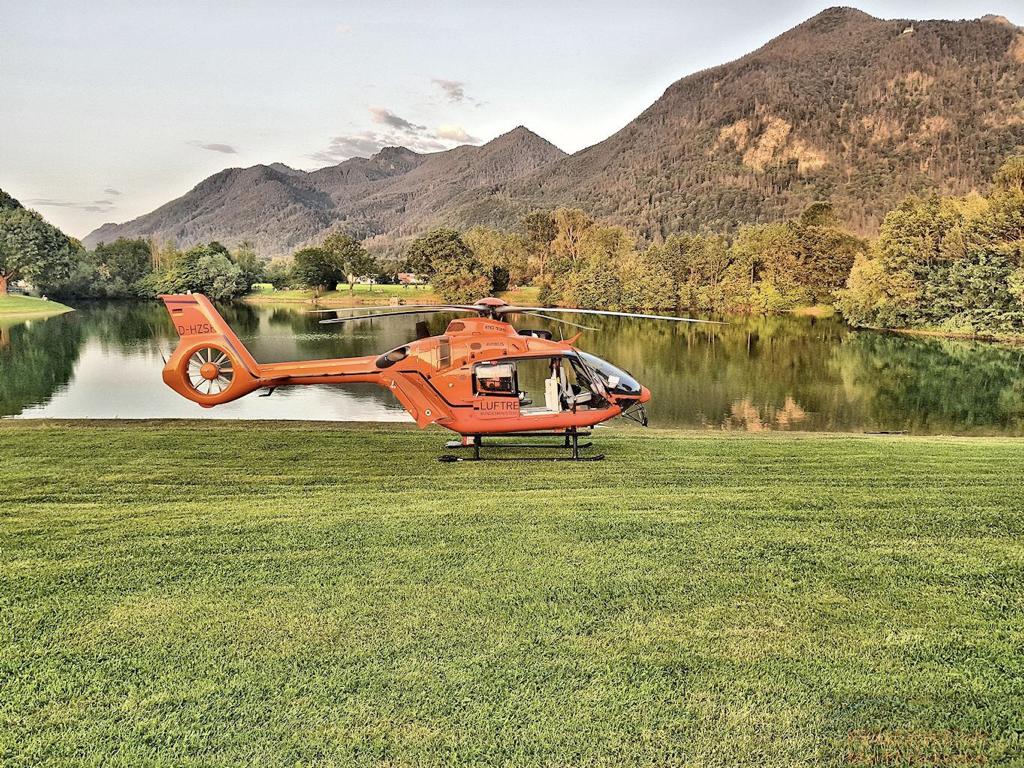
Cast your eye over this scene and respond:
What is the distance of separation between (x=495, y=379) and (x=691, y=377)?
51.5ft

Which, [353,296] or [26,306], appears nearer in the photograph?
[26,306]

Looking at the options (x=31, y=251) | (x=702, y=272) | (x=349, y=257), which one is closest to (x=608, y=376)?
(x=702, y=272)

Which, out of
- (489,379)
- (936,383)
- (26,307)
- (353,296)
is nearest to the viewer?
(489,379)

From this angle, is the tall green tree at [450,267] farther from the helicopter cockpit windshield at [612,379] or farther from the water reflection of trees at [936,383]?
the helicopter cockpit windshield at [612,379]

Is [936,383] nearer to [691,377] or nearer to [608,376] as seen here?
[691,377]

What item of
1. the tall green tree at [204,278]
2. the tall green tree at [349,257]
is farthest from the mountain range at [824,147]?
the tall green tree at [204,278]

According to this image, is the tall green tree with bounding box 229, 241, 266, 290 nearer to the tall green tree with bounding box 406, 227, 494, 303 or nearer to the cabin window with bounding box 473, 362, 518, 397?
the tall green tree with bounding box 406, 227, 494, 303

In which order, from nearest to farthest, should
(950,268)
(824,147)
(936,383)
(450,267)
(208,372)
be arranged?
(208,372)
(936,383)
(950,268)
(450,267)
(824,147)

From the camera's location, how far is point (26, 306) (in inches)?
1977

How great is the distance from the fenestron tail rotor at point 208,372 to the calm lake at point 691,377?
3.06 metres

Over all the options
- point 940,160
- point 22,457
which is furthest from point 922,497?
point 940,160

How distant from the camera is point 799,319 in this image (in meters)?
49.2

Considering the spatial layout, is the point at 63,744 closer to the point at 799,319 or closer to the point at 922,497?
the point at 922,497

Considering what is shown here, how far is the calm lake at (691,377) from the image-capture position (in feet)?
54.4
